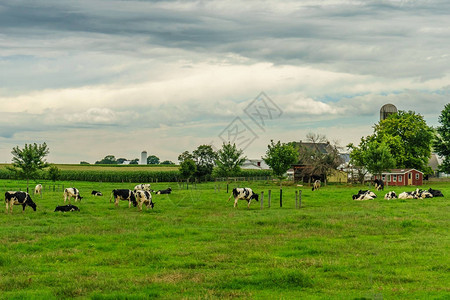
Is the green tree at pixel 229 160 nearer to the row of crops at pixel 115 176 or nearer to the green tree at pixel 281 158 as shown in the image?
the green tree at pixel 281 158

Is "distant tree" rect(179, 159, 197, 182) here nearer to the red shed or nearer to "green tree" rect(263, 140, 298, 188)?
"green tree" rect(263, 140, 298, 188)

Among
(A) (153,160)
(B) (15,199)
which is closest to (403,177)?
(B) (15,199)

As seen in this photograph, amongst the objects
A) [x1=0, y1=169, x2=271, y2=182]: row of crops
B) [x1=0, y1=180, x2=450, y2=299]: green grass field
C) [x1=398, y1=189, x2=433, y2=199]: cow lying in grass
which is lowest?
[x1=0, y1=180, x2=450, y2=299]: green grass field

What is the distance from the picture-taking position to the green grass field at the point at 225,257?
12070mm

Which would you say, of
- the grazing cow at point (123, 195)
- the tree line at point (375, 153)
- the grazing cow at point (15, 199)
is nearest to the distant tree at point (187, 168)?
the tree line at point (375, 153)

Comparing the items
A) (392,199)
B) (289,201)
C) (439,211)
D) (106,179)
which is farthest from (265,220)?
(106,179)

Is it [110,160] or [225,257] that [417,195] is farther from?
[110,160]

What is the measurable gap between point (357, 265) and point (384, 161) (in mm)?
55866

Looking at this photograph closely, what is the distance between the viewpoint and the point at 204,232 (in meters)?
21.3

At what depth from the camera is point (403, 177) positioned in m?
75.8

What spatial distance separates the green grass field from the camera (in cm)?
1207

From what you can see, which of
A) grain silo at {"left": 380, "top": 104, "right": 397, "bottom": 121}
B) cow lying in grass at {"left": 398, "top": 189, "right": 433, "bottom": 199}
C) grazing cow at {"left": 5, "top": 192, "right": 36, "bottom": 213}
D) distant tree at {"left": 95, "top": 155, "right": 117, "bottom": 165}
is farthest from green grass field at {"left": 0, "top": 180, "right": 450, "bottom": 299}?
distant tree at {"left": 95, "top": 155, "right": 117, "bottom": 165}

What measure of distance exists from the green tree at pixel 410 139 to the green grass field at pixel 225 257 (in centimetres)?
5649

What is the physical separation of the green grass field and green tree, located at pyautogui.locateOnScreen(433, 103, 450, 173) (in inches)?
2556
